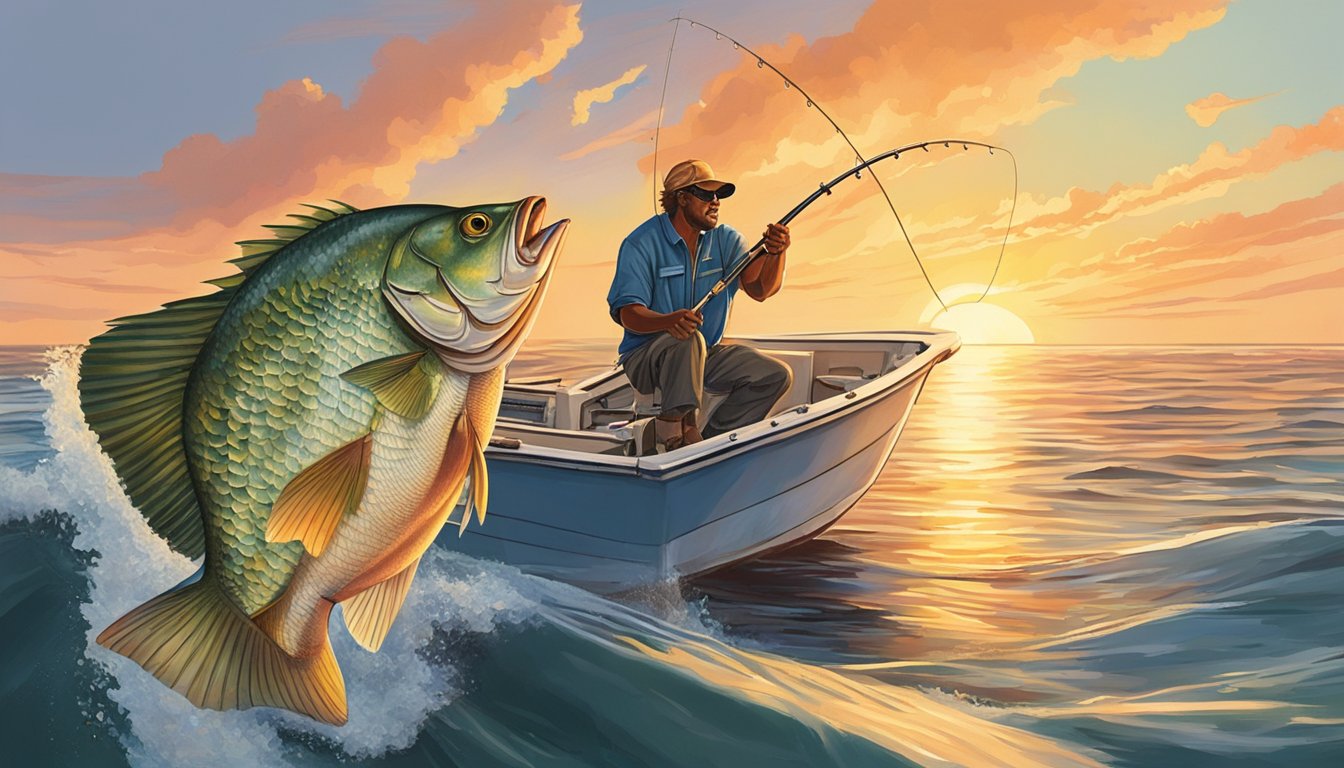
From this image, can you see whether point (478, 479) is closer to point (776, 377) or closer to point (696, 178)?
point (696, 178)

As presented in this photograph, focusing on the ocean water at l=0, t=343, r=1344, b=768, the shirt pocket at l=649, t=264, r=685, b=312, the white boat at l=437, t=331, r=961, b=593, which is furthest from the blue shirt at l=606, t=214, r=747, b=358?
the ocean water at l=0, t=343, r=1344, b=768

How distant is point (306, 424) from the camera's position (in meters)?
1.15

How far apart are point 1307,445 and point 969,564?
116 inches

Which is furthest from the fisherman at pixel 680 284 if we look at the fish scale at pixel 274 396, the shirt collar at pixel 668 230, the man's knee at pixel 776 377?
the fish scale at pixel 274 396

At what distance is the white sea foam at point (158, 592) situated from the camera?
63.1 inches

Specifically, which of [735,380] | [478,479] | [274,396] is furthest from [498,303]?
[735,380]

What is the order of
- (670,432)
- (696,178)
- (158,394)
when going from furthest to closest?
1. (670,432)
2. (696,178)
3. (158,394)

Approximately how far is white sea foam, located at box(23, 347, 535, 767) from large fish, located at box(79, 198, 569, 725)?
0.36m

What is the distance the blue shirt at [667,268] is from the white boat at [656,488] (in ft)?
1.27

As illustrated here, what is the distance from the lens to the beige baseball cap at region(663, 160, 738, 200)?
8.76 ft

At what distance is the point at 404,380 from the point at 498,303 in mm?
139

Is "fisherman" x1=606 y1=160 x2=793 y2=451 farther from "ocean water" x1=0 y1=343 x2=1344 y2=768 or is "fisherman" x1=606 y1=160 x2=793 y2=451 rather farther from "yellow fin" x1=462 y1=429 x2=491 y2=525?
"yellow fin" x1=462 y1=429 x2=491 y2=525

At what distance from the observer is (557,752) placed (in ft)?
6.42

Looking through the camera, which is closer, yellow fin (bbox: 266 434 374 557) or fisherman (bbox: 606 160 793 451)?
yellow fin (bbox: 266 434 374 557)
